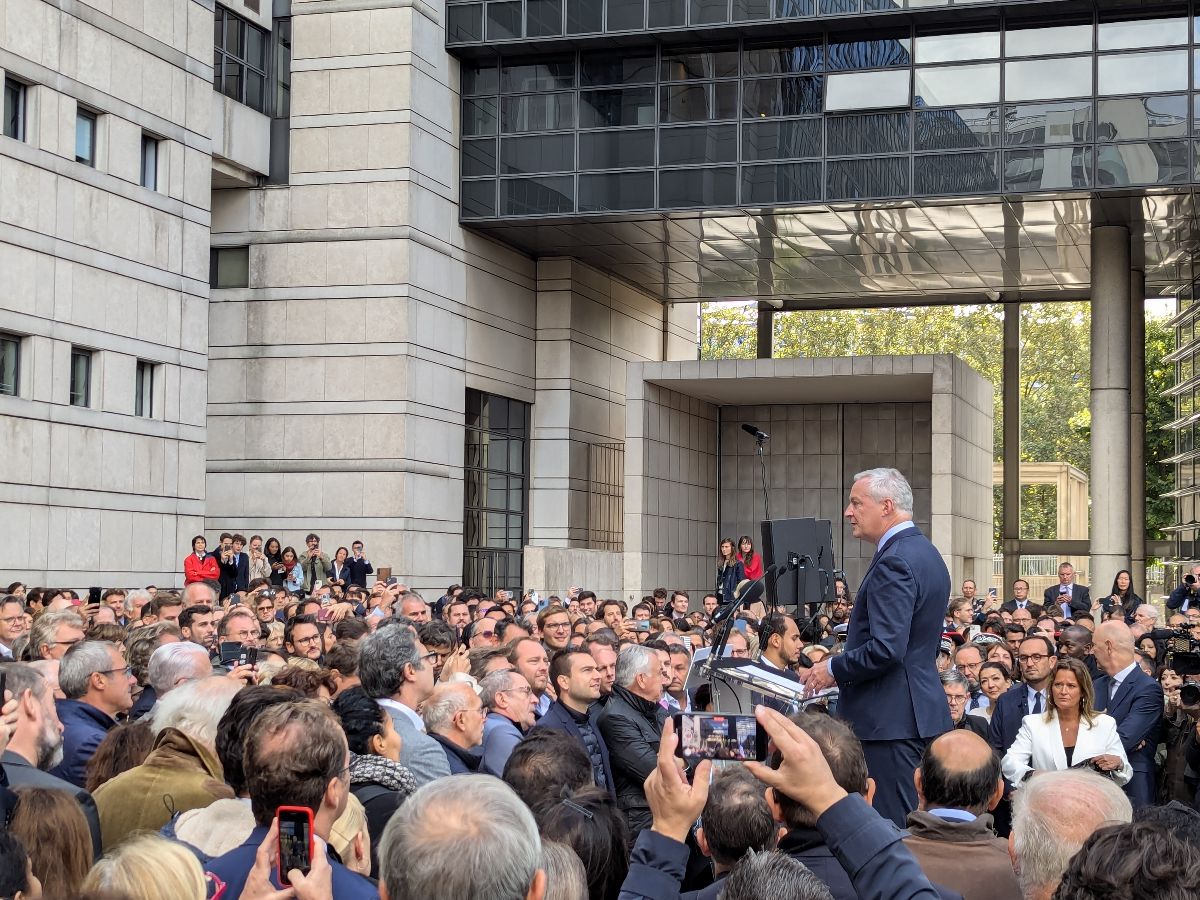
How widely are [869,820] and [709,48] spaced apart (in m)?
29.4

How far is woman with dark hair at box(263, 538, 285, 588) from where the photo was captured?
2711cm

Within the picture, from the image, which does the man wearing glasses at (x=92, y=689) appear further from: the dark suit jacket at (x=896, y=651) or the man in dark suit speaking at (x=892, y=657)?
the dark suit jacket at (x=896, y=651)

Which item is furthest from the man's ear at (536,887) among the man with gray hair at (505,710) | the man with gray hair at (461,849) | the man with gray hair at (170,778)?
the man with gray hair at (505,710)

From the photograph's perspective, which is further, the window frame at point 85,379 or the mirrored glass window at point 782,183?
the mirrored glass window at point 782,183

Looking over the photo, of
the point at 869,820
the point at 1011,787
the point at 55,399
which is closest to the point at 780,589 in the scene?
the point at 1011,787

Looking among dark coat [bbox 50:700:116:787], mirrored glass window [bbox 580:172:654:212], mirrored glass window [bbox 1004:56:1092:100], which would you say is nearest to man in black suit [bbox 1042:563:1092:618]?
mirrored glass window [bbox 1004:56:1092:100]

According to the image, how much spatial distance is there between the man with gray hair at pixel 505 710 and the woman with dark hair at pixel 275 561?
747 inches

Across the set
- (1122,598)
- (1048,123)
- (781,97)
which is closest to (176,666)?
(1122,598)

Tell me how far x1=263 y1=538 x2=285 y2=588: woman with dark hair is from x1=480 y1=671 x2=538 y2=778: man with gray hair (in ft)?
62.2

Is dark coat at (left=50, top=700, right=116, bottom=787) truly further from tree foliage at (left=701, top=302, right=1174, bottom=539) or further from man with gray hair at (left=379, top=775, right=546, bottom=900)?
tree foliage at (left=701, top=302, right=1174, bottom=539)

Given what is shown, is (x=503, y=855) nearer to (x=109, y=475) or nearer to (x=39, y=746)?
(x=39, y=746)

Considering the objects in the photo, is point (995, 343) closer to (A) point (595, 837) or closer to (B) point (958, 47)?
(B) point (958, 47)

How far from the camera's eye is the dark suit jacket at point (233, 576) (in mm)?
25531

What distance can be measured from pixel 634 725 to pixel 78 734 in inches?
111
